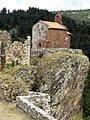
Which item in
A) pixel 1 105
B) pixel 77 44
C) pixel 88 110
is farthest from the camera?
pixel 77 44

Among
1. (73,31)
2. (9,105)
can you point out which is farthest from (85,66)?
(73,31)

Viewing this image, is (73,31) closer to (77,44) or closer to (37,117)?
(77,44)

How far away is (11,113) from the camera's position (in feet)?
51.5

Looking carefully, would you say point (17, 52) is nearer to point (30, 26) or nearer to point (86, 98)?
point (86, 98)

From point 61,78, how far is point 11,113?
2133 cm

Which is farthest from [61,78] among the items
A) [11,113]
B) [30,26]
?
[30,26]

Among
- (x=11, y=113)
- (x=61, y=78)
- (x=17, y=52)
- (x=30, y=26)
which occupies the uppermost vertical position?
(x=30, y=26)

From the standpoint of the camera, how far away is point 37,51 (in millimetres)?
40031

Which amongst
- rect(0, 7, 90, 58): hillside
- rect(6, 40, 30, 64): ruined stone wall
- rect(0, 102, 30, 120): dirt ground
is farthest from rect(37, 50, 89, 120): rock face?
rect(0, 7, 90, 58): hillside

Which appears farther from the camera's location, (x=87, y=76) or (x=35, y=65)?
(x=87, y=76)

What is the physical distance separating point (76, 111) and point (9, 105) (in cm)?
2408

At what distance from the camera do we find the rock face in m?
35.9

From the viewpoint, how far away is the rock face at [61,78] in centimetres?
3591

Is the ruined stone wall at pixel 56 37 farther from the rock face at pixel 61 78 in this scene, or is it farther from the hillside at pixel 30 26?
the hillside at pixel 30 26
